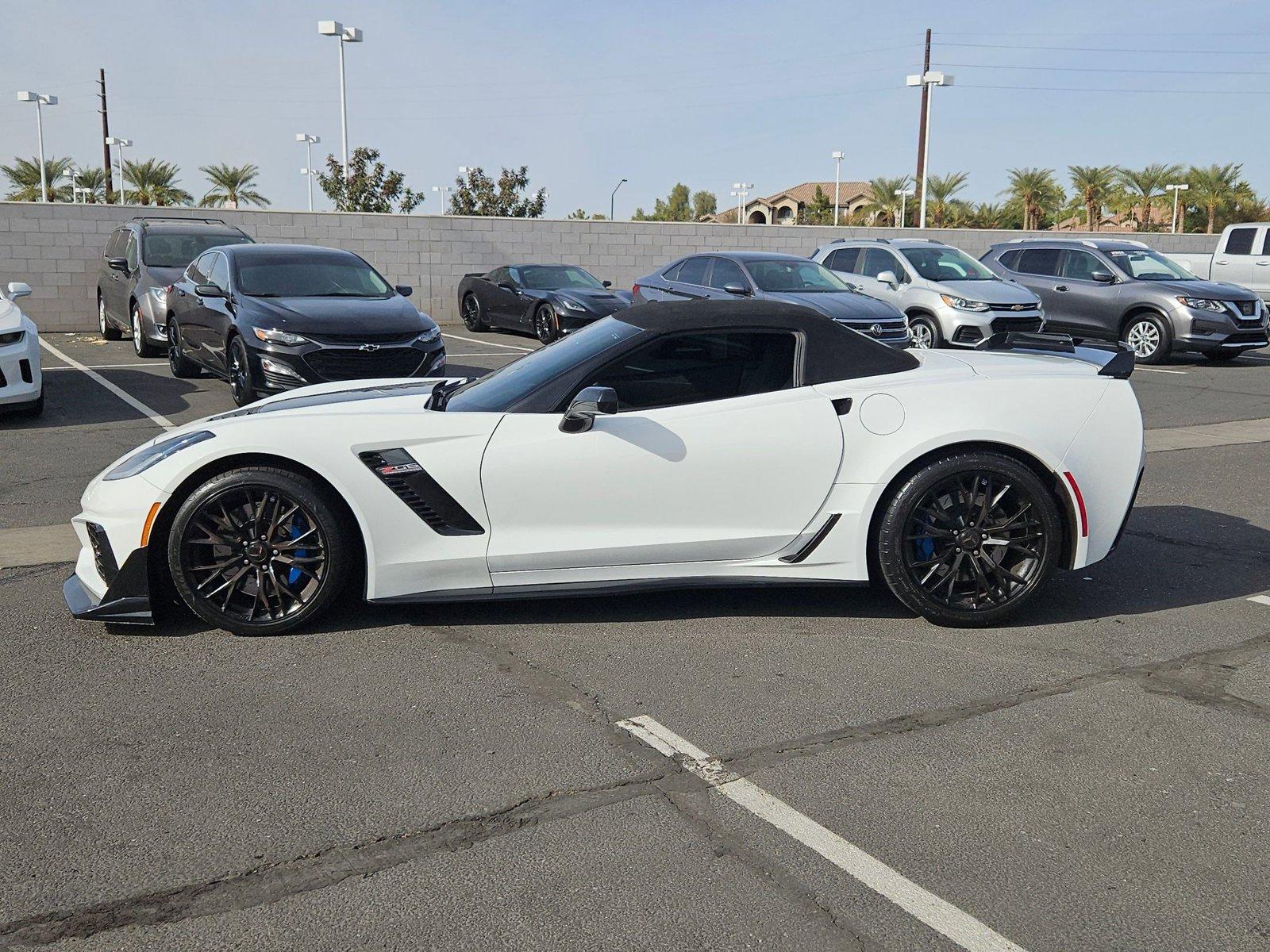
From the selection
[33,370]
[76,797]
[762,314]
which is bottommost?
[76,797]

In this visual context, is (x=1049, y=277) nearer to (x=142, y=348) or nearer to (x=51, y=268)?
(x=142, y=348)

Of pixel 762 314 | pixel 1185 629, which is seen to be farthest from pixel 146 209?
pixel 1185 629

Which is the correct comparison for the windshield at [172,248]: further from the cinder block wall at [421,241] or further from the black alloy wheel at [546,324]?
the cinder block wall at [421,241]

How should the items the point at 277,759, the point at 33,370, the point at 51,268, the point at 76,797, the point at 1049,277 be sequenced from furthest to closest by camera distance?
the point at 51,268 < the point at 1049,277 < the point at 33,370 < the point at 277,759 < the point at 76,797

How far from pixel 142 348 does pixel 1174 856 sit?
45.5ft

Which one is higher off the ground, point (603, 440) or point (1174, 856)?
point (603, 440)

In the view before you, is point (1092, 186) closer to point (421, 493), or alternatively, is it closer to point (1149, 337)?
point (1149, 337)

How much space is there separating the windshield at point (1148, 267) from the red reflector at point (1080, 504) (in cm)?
1353

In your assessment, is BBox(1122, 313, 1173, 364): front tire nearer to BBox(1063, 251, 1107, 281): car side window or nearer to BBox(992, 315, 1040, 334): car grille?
BBox(1063, 251, 1107, 281): car side window

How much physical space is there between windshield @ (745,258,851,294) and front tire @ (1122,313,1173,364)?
494cm

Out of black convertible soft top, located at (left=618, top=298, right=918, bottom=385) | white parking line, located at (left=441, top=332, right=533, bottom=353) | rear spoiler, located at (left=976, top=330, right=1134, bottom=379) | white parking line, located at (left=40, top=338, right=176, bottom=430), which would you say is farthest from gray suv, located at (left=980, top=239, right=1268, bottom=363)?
black convertible soft top, located at (left=618, top=298, right=918, bottom=385)

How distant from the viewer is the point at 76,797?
10.9 feet

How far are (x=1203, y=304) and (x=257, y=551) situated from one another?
15234mm

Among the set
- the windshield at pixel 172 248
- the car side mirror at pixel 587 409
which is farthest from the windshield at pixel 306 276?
the car side mirror at pixel 587 409
